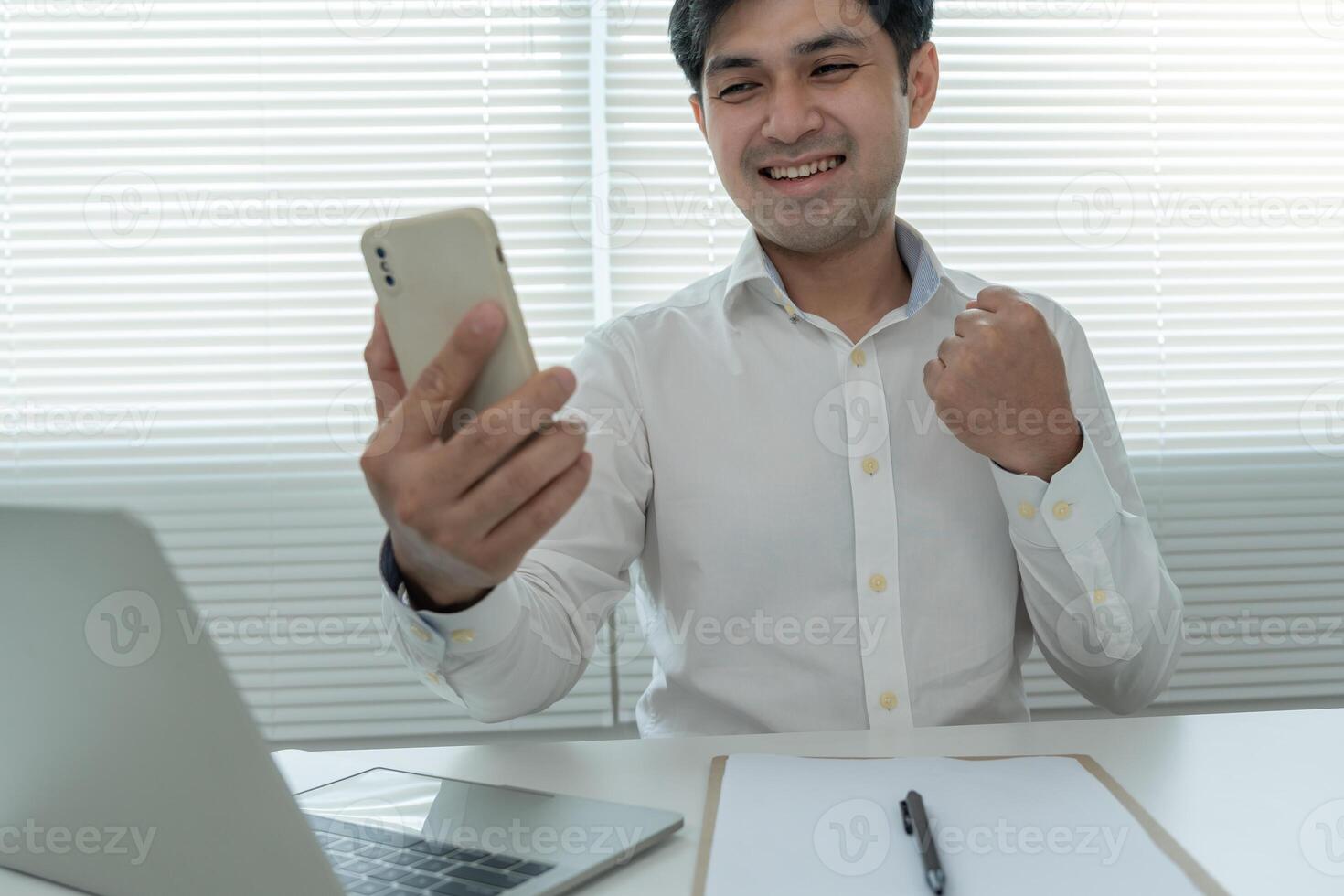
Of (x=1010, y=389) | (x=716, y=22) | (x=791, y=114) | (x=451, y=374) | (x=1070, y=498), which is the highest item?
(x=716, y=22)

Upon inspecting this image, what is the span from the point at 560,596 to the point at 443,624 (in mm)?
282

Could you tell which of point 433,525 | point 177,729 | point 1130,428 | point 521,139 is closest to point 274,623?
point 521,139

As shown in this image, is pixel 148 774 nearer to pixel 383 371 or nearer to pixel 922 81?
pixel 383 371

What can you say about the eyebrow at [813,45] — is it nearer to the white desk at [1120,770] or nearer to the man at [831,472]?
the man at [831,472]

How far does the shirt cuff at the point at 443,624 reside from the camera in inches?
28.7

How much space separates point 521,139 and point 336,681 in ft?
3.20

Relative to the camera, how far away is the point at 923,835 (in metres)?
0.58

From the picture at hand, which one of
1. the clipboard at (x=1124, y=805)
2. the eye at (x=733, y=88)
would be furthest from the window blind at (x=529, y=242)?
the clipboard at (x=1124, y=805)

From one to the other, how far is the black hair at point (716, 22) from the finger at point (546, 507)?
2.57ft

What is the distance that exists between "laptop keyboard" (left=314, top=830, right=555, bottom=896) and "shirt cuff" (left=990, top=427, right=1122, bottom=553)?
608 mm

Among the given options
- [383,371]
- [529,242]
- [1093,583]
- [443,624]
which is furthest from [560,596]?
[529,242]

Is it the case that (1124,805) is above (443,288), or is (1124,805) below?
below

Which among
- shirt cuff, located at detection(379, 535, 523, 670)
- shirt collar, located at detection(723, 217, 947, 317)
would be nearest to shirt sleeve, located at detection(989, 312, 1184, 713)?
shirt collar, located at detection(723, 217, 947, 317)

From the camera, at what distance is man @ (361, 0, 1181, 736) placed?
969 millimetres
